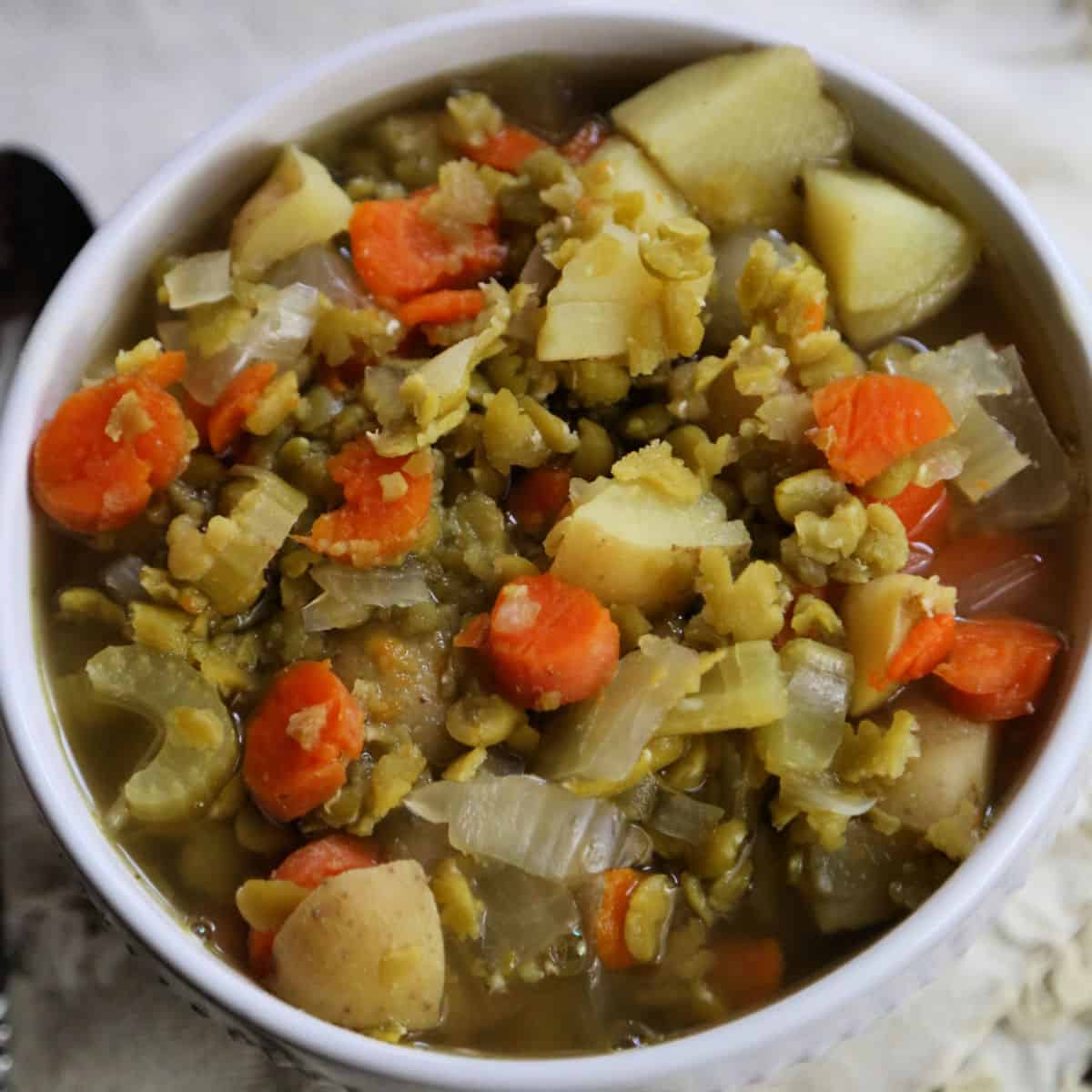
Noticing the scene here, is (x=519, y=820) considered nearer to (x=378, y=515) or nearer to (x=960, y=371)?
(x=378, y=515)

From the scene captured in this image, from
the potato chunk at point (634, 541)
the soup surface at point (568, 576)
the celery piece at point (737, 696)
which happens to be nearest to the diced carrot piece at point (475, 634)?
the soup surface at point (568, 576)

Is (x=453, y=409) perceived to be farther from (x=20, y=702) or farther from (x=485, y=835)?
(x=20, y=702)

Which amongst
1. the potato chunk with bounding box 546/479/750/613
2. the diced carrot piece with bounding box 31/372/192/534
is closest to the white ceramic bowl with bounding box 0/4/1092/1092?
the diced carrot piece with bounding box 31/372/192/534

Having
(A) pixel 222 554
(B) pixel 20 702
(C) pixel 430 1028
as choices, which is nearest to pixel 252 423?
(A) pixel 222 554

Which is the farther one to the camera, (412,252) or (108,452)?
(412,252)

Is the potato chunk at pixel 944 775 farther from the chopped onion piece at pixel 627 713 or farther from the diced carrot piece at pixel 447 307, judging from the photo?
the diced carrot piece at pixel 447 307

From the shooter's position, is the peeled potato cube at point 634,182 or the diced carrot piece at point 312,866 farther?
the peeled potato cube at point 634,182

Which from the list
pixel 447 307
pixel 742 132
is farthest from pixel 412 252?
pixel 742 132

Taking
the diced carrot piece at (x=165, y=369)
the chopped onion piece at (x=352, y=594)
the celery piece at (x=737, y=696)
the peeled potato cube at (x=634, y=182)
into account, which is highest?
the peeled potato cube at (x=634, y=182)
